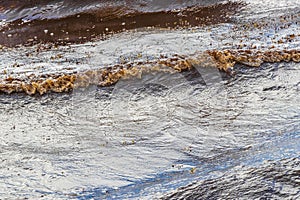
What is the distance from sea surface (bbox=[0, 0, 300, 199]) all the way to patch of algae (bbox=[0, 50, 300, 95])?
32 mm

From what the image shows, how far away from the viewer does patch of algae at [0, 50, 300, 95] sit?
21.5 ft

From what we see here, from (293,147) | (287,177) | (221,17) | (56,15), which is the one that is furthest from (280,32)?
(56,15)

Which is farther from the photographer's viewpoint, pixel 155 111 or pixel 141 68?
pixel 141 68

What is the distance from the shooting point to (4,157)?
5.47 meters

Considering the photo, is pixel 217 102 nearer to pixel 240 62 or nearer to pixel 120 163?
pixel 240 62

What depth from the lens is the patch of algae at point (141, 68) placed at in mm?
6559

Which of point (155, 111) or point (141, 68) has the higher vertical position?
point (141, 68)

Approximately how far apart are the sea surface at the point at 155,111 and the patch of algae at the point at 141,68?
0.03 m

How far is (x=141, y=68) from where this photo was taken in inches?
266

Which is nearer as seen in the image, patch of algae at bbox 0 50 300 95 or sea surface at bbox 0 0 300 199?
sea surface at bbox 0 0 300 199

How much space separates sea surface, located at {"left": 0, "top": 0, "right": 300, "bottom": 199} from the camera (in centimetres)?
489

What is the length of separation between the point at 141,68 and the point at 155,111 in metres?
1.03

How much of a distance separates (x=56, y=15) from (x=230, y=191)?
615cm

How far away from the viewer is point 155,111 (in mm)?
5965
